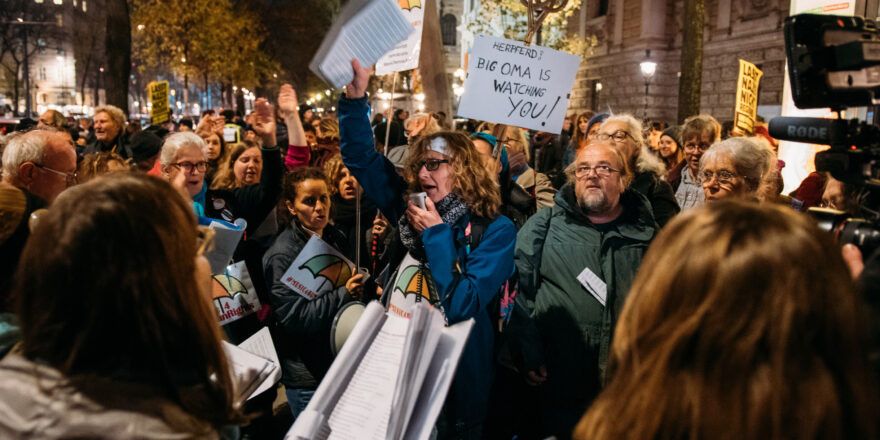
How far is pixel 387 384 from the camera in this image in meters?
1.77

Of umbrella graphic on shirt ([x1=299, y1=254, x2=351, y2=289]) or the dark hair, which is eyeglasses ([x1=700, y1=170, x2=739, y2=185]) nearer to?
umbrella graphic on shirt ([x1=299, y1=254, x2=351, y2=289])

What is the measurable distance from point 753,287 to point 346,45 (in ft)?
8.27

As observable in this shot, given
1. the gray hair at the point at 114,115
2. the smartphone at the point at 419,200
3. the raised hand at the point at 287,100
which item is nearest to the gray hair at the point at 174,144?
the raised hand at the point at 287,100

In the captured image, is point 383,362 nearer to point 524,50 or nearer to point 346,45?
point 346,45

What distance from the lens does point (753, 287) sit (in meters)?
1.09

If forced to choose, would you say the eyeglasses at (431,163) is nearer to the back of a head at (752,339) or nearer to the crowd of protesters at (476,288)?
the crowd of protesters at (476,288)

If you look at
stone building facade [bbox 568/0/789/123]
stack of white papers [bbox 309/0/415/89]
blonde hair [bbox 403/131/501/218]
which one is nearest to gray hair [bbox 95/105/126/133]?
stack of white papers [bbox 309/0/415/89]

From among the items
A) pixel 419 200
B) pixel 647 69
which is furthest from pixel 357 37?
pixel 647 69

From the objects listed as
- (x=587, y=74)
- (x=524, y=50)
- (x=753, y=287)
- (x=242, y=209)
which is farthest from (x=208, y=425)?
(x=587, y=74)

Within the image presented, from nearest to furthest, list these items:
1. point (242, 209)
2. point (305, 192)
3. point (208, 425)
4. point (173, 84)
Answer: point (208, 425), point (305, 192), point (242, 209), point (173, 84)

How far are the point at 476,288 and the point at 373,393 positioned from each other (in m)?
0.84

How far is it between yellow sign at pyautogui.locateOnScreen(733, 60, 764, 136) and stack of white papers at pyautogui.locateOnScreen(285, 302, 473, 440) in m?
5.46

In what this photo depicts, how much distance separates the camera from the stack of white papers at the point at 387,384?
1.65 meters

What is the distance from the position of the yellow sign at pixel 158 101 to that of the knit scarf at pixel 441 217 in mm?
7805
